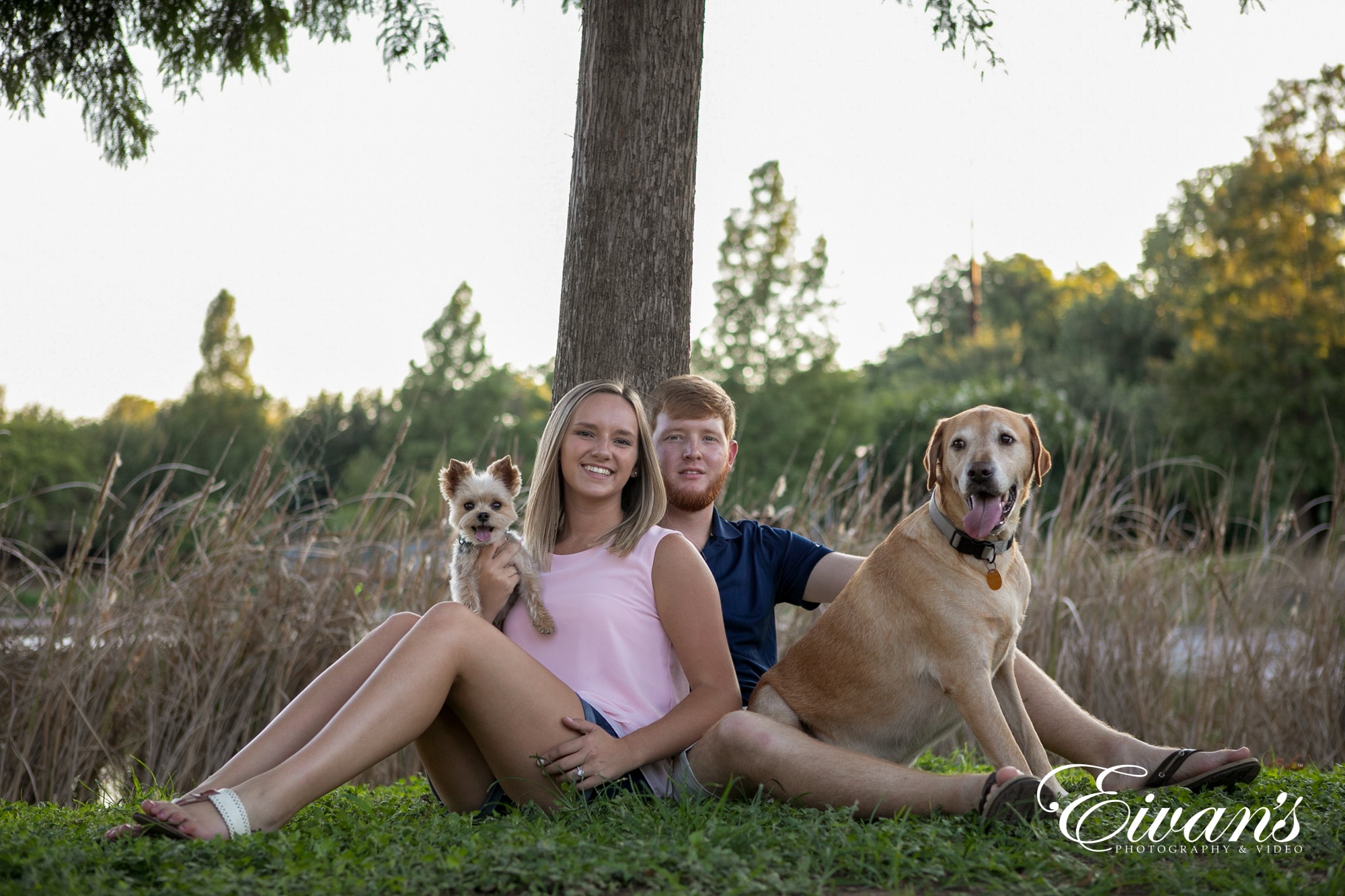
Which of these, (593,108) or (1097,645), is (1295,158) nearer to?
(1097,645)

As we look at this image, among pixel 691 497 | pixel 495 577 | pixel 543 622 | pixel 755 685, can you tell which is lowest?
pixel 755 685

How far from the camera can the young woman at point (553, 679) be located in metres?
2.67

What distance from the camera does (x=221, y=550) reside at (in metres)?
4.62

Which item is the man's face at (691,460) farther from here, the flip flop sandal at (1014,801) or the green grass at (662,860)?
the flip flop sandal at (1014,801)

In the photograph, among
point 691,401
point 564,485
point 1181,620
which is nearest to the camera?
point 564,485

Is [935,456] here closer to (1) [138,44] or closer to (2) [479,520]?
(2) [479,520]

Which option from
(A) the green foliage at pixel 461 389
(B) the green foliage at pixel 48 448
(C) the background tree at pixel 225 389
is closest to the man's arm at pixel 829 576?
(B) the green foliage at pixel 48 448

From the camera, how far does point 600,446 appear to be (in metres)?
3.36

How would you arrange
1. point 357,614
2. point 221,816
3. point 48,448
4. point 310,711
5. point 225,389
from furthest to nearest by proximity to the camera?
1. point 225,389
2. point 48,448
3. point 357,614
4. point 310,711
5. point 221,816

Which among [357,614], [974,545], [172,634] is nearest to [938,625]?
[974,545]

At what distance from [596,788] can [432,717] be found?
0.51m

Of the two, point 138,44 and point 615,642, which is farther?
point 138,44

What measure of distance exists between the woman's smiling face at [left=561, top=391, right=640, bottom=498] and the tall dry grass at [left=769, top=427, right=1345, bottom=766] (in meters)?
1.98

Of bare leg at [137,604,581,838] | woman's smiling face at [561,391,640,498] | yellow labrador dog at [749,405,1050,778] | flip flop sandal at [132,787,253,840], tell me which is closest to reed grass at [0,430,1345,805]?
flip flop sandal at [132,787,253,840]
